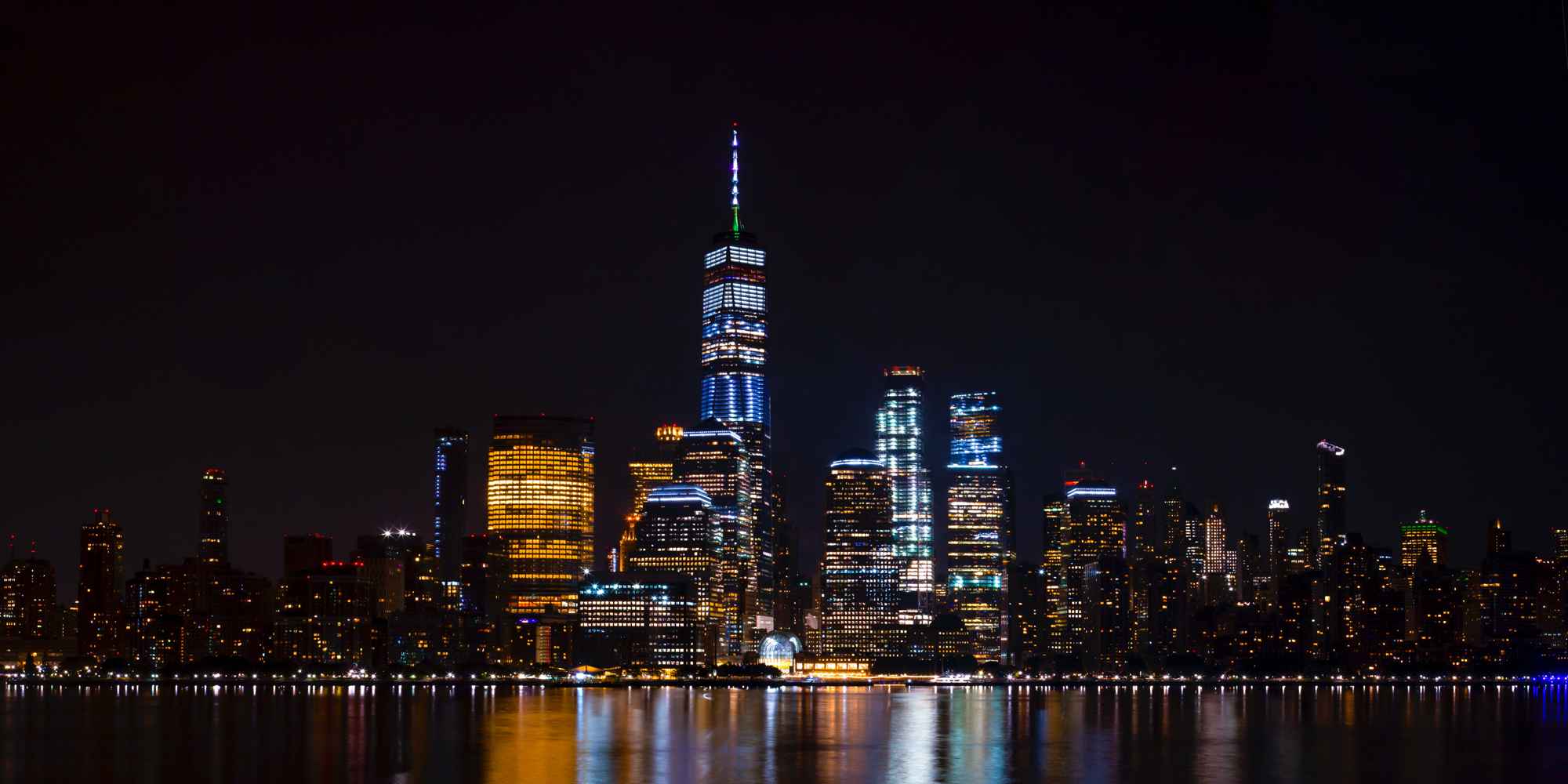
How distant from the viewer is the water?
72.2 m

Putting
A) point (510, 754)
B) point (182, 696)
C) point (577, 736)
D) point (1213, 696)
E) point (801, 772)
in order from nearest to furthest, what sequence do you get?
point (801, 772)
point (510, 754)
point (577, 736)
point (182, 696)
point (1213, 696)

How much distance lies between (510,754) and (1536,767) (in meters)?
46.5

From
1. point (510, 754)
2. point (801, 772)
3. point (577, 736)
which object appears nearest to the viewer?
point (801, 772)

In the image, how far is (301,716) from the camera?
11756cm

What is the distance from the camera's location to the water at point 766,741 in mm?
72188

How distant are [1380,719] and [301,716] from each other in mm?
73697

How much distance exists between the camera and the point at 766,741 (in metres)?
90.2

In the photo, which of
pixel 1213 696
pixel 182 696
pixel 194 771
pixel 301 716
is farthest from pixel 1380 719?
pixel 182 696

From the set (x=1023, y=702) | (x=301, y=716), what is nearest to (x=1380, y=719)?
(x=1023, y=702)

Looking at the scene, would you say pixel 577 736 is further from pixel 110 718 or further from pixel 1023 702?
pixel 1023 702

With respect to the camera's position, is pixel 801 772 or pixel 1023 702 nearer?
pixel 801 772

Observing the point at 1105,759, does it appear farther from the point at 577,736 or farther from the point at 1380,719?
the point at 1380,719

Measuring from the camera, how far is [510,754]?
78438 mm

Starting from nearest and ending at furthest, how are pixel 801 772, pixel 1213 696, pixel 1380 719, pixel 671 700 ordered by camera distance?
pixel 801 772, pixel 1380 719, pixel 671 700, pixel 1213 696
